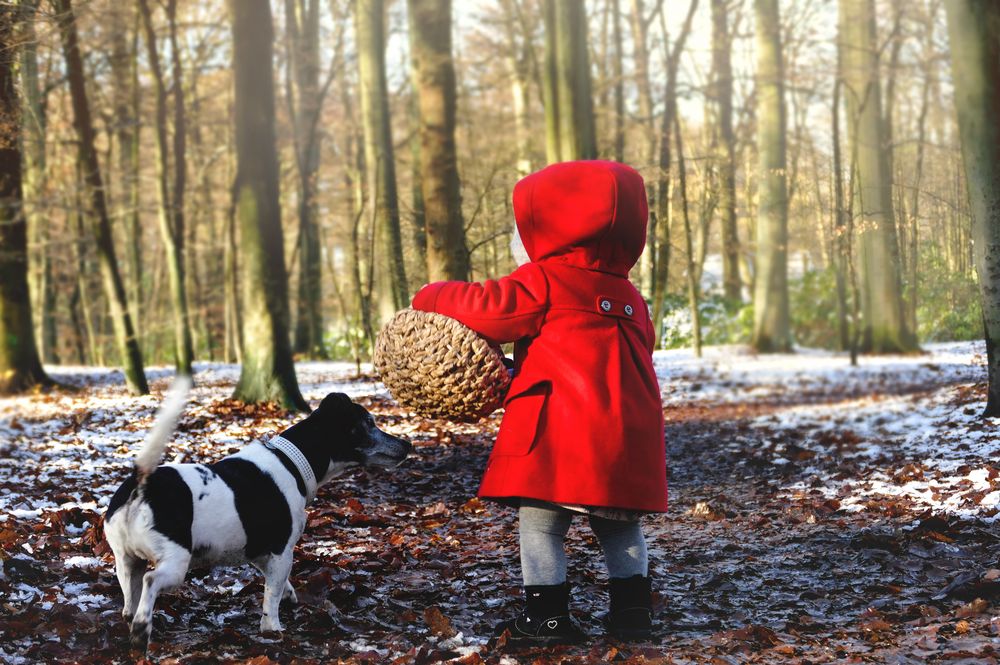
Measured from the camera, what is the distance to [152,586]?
3547 millimetres

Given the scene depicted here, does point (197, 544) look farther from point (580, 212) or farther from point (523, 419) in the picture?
point (580, 212)

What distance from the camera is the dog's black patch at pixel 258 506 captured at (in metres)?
3.95

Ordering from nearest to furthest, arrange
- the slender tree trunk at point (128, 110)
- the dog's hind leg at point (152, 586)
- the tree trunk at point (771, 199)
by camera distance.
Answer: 1. the dog's hind leg at point (152, 586)
2. the slender tree trunk at point (128, 110)
3. the tree trunk at point (771, 199)

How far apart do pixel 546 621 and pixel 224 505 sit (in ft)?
4.82

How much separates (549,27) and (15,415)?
33.2 ft

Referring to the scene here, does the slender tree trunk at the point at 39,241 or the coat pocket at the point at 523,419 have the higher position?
the slender tree trunk at the point at 39,241

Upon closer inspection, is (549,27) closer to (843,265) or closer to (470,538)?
(843,265)

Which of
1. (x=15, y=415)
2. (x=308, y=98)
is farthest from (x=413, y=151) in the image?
(x=15, y=415)

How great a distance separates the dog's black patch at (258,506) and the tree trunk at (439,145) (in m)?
7.24

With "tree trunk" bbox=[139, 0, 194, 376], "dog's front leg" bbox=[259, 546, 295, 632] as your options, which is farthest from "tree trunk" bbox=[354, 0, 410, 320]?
"dog's front leg" bbox=[259, 546, 295, 632]

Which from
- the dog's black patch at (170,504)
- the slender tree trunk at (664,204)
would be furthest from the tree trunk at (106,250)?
the dog's black patch at (170,504)

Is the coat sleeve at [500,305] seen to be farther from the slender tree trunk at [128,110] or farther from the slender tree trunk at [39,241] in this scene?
the slender tree trunk at [39,241]

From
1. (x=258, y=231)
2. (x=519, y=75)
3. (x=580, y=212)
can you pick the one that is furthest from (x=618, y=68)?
(x=580, y=212)

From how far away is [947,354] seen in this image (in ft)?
59.3
